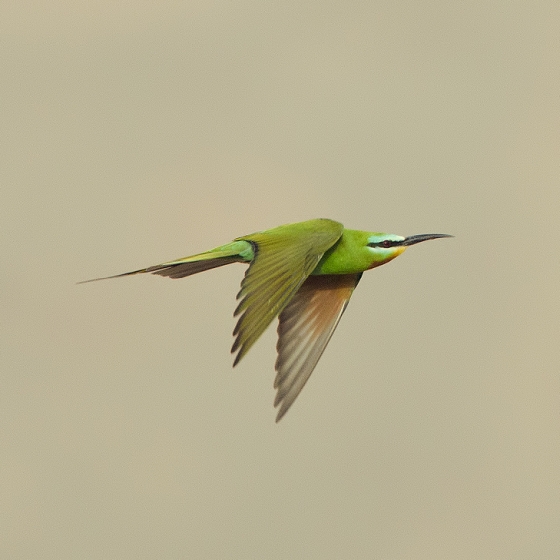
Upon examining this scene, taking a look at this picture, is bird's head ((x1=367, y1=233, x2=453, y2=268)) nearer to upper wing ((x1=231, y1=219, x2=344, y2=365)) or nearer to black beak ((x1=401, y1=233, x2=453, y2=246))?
black beak ((x1=401, y1=233, x2=453, y2=246))

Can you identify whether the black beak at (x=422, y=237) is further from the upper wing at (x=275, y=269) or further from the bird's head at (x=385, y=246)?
Answer: the upper wing at (x=275, y=269)

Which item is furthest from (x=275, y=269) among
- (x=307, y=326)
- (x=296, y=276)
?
(x=307, y=326)

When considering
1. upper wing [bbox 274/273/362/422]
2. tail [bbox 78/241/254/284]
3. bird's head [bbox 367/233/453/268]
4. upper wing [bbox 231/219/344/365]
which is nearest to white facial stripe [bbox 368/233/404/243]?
bird's head [bbox 367/233/453/268]

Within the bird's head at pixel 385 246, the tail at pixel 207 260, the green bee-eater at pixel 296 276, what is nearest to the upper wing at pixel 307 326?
the green bee-eater at pixel 296 276

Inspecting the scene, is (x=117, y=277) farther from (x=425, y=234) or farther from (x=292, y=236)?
(x=425, y=234)

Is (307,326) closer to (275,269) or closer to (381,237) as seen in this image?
(381,237)

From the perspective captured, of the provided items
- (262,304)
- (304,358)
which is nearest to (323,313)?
(304,358)

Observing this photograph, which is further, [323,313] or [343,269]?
[323,313]
